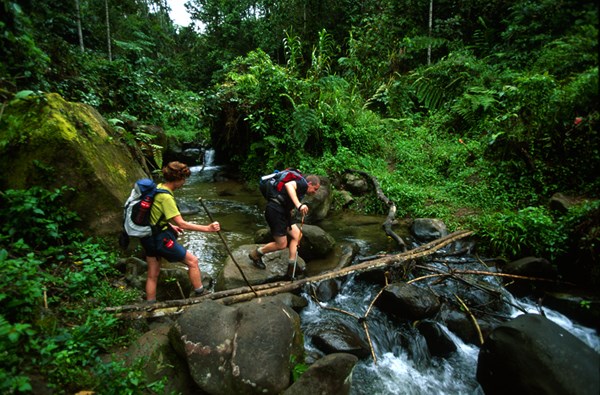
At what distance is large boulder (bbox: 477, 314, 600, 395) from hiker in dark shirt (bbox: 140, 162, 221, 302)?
328 centimetres

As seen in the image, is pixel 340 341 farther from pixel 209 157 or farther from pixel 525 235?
pixel 209 157

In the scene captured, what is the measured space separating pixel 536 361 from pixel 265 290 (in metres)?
3.09

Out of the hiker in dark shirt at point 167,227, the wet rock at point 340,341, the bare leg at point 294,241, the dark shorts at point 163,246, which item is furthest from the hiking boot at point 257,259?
the wet rock at point 340,341

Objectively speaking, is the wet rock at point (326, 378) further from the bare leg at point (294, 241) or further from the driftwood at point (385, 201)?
the driftwood at point (385, 201)

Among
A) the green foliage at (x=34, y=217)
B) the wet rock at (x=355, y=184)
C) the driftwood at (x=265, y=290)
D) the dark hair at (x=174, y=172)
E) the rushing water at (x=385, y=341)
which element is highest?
the dark hair at (x=174, y=172)

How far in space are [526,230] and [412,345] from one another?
126 inches

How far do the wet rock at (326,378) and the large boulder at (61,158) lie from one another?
381 centimetres

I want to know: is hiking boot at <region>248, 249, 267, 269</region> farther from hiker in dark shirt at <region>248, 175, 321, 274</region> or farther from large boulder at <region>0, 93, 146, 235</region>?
large boulder at <region>0, 93, 146, 235</region>

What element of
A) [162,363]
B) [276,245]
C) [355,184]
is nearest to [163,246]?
[162,363]

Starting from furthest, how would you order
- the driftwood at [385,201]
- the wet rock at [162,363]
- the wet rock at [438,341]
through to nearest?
the driftwood at [385,201] < the wet rock at [438,341] < the wet rock at [162,363]

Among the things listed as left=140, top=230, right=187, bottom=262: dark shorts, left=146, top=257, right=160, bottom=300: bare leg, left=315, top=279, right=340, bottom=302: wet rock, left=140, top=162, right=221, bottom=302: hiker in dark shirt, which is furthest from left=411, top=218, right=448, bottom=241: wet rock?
left=146, top=257, right=160, bottom=300: bare leg

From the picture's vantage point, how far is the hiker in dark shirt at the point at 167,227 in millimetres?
3564

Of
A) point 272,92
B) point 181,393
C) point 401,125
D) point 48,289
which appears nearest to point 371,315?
point 181,393

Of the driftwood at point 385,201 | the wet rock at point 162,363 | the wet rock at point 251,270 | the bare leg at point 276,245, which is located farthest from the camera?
→ the driftwood at point 385,201
